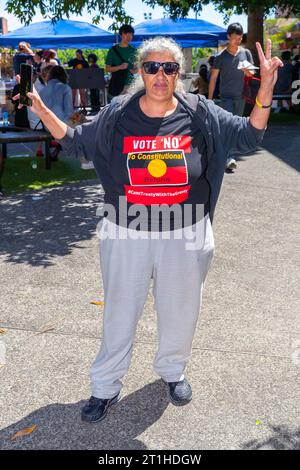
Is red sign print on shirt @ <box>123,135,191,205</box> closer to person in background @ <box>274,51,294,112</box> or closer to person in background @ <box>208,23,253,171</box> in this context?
person in background @ <box>208,23,253,171</box>

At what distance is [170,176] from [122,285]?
629 mm

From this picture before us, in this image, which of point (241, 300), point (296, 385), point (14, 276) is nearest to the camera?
point (296, 385)

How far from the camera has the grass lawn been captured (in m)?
9.12

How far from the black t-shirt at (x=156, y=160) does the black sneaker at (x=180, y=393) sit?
3.23 feet

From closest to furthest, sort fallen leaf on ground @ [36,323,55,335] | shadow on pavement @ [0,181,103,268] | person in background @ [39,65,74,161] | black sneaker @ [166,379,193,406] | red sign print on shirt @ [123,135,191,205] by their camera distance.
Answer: red sign print on shirt @ [123,135,191,205], black sneaker @ [166,379,193,406], fallen leaf on ground @ [36,323,55,335], shadow on pavement @ [0,181,103,268], person in background @ [39,65,74,161]

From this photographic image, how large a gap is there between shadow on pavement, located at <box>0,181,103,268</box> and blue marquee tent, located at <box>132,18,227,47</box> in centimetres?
1163

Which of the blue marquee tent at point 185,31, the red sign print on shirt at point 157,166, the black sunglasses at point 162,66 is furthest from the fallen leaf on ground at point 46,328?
the blue marquee tent at point 185,31

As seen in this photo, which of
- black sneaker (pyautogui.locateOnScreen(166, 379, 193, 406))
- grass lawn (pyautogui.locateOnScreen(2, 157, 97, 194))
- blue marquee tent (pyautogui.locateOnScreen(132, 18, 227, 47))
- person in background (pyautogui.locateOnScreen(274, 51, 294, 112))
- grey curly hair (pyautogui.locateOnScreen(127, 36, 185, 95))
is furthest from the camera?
person in background (pyautogui.locateOnScreen(274, 51, 294, 112))

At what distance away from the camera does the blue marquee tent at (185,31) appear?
19.2m

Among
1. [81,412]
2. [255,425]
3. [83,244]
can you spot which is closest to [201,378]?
[255,425]

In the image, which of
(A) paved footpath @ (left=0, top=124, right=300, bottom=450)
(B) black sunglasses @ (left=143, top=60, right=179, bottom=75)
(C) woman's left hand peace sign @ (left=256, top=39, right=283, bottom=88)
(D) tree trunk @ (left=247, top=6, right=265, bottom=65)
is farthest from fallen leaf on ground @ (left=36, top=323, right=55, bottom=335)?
(D) tree trunk @ (left=247, top=6, right=265, bottom=65)

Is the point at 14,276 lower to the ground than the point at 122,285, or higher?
lower

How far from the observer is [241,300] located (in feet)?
16.3

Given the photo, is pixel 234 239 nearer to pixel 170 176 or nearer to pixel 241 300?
pixel 241 300
